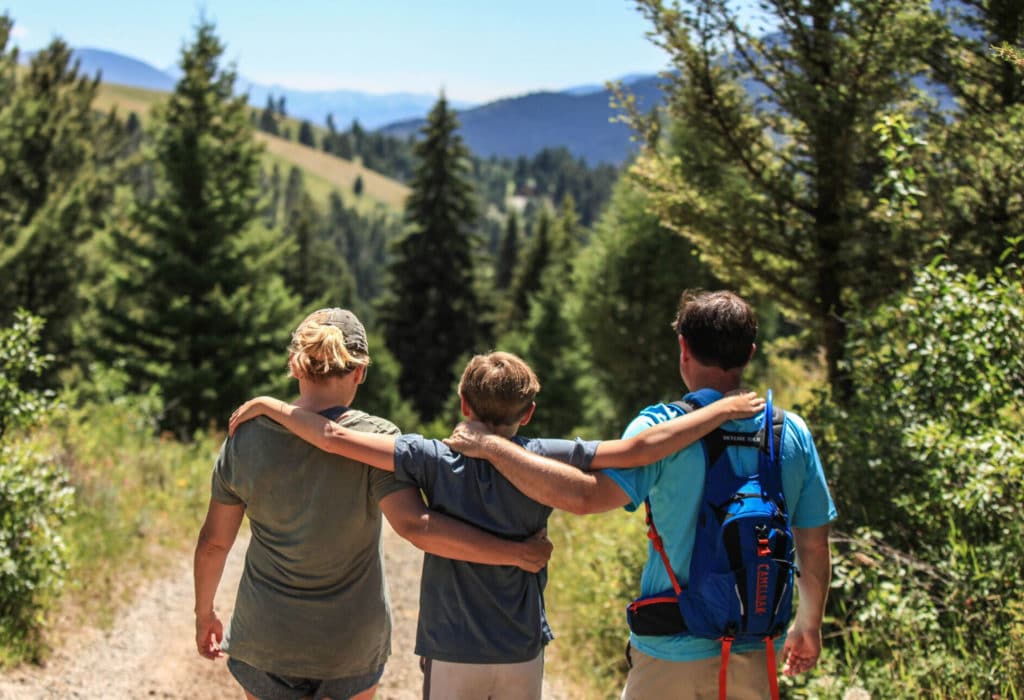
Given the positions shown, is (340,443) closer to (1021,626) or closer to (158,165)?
(1021,626)

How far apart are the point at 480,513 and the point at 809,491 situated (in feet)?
3.52

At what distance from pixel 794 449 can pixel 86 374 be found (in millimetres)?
22978

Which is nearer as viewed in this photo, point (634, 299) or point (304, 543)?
point (304, 543)

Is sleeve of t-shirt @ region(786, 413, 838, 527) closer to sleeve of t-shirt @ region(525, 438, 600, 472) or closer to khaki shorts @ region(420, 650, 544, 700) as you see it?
sleeve of t-shirt @ region(525, 438, 600, 472)

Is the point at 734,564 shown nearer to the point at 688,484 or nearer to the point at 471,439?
the point at 688,484

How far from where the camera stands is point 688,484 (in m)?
2.64

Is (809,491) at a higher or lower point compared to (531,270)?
lower

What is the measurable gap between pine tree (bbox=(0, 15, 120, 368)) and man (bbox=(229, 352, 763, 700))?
1938cm

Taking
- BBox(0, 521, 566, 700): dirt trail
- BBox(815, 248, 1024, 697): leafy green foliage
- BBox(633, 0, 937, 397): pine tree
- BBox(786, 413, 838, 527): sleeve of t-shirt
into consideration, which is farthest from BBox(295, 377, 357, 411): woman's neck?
BBox(633, 0, 937, 397): pine tree

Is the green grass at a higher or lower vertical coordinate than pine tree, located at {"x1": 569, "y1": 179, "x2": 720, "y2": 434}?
lower

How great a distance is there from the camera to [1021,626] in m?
3.90

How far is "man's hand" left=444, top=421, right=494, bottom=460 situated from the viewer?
8.70 ft

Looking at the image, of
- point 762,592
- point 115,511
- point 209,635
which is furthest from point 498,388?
point 115,511

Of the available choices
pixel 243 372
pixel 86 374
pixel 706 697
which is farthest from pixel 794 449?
pixel 86 374
